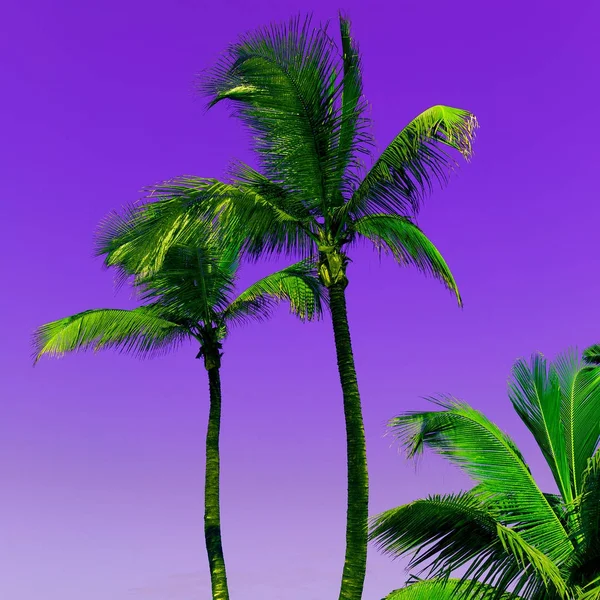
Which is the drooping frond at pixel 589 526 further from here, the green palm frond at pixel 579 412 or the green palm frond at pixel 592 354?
the green palm frond at pixel 592 354

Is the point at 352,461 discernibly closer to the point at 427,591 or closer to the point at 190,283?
the point at 427,591

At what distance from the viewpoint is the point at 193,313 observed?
61.9ft

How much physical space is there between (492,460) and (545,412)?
1.26 meters

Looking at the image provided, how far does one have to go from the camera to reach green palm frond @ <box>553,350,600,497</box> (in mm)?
11680

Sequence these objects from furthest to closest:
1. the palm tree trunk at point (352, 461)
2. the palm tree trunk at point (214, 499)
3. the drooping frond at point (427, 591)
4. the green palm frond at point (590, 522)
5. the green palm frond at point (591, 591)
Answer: the palm tree trunk at point (214, 499) < the drooping frond at point (427, 591) < the palm tree trunk at point (352, 461) < the green palm frond at point (590, 522) < the green palm frond at point (591, 591)

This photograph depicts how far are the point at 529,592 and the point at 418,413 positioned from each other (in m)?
2.91

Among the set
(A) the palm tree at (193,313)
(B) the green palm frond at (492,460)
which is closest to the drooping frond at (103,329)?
(A) the palm tree at (193,313)

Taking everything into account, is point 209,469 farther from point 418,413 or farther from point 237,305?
point 418,413

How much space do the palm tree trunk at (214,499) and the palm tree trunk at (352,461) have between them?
648 cm

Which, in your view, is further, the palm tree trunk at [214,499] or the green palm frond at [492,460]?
the palm tree trunk at [214,499]

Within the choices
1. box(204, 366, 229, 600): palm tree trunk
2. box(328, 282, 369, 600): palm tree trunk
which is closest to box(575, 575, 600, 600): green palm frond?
box(328, 282, 369, 600): palm tree trunk

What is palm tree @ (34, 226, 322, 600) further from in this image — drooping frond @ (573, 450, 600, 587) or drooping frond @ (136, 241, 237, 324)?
drooping frond @ (573, 450, 600, 587)

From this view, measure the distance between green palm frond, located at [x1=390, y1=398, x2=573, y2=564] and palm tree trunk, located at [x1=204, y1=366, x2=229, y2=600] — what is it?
7.16m

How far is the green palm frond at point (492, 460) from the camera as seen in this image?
417 inches
